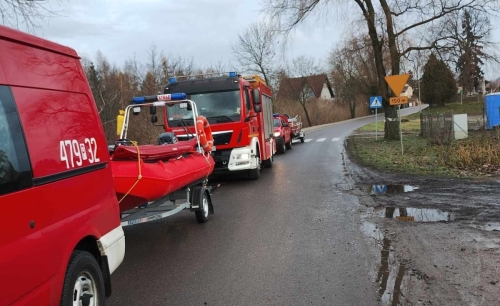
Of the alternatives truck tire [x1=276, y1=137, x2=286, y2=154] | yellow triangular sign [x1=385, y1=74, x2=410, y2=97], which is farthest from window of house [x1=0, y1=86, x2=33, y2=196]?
truck tire [x1=276, y1=137, x2=286, y2=154]

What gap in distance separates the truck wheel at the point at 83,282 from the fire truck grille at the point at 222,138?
865 cm

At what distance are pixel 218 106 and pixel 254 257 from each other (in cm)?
720

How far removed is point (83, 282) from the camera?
11.6 ft

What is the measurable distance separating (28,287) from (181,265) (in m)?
3.00

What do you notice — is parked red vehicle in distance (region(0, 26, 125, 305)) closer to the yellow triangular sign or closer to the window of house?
the window of house

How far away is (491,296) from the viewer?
431cm

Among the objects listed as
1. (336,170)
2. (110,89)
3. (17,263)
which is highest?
(110,89)

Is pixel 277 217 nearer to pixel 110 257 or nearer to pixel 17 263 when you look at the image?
pixel 110 257

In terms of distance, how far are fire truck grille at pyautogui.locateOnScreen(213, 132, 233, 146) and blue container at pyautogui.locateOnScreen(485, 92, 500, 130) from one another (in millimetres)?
18190

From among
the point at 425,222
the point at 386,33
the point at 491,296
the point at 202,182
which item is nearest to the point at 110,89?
the point at 386,33

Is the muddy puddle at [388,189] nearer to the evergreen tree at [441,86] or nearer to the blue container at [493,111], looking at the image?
the blue container at [493,111]

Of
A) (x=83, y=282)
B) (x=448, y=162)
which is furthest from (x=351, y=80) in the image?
(x=83, y=282)

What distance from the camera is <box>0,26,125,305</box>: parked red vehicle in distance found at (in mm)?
2754

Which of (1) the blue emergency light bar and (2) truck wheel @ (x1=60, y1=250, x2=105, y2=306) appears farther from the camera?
(1) the blue emergency light bar
